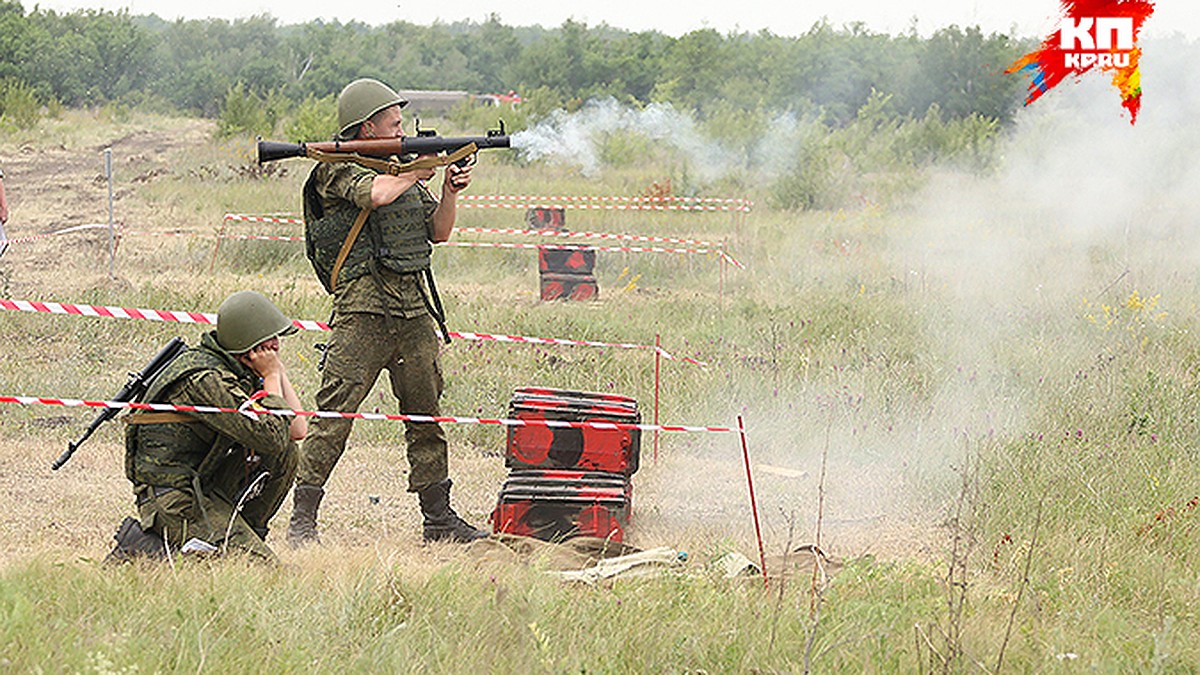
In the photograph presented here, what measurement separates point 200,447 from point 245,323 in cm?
54

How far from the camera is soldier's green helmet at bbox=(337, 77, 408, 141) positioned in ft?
20.2

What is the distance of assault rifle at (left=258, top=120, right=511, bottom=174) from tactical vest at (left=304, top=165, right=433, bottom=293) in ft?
0.60

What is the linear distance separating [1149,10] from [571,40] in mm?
41804

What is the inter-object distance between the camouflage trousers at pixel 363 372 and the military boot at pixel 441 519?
398 mm

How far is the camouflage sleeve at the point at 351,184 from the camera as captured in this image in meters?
5.97

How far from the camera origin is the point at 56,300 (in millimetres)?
12391

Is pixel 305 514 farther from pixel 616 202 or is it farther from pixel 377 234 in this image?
pixel 616 202

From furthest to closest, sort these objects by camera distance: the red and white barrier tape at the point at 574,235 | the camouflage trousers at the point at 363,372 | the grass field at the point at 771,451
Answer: the red and white barrier tape at the point at 574,235 < the camouflage trousers at the point at 363,372 < the grass field at the point at 771,451

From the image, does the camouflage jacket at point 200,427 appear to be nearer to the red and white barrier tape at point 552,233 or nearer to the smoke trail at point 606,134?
the red and white barrier tape at point 552,233

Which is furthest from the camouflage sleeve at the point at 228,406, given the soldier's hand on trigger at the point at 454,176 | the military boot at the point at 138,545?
the soldier's hand on trigger at the point at 454,176

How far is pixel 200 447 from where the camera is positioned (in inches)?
214

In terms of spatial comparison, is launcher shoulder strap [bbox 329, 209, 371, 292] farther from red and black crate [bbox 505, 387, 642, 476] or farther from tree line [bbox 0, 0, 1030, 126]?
tree line [bbox 0, 0, 1030, 126]

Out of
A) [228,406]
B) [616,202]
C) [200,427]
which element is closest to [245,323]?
[228,406]

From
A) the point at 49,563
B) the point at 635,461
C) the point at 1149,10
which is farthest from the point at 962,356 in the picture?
the point at 49,563
